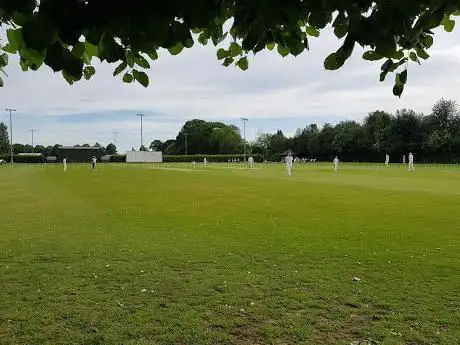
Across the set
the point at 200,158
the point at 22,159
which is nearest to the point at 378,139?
the point at 200,158

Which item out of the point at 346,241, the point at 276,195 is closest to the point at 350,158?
the point at 276,195

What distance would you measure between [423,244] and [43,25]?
9484 mm

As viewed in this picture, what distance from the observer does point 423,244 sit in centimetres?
1020

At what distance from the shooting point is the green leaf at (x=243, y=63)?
15.7ft

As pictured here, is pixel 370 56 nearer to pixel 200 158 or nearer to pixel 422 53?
pixel 422 53

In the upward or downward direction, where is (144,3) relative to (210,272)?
upward

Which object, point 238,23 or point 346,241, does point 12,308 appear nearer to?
point 238,23

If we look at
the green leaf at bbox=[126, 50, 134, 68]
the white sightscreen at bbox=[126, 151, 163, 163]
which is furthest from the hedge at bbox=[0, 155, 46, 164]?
the green leaf at bbox=[126, 50, 134, 68]

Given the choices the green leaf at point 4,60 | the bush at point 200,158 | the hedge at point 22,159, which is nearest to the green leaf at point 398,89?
the green leaf at point 4,60

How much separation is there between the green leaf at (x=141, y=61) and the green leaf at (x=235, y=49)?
85 centimetres

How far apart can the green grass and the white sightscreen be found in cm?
11348

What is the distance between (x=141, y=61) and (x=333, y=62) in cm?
165

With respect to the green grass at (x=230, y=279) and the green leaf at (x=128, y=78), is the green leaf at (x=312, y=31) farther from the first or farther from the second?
the green grass at (x=230, y=279)

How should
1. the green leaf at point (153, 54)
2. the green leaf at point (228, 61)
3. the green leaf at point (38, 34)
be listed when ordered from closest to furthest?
1. the green leaf at point (38, 34)
2. the green leaf at point (153, 54)
3. the green leaf at point (228, 61)
